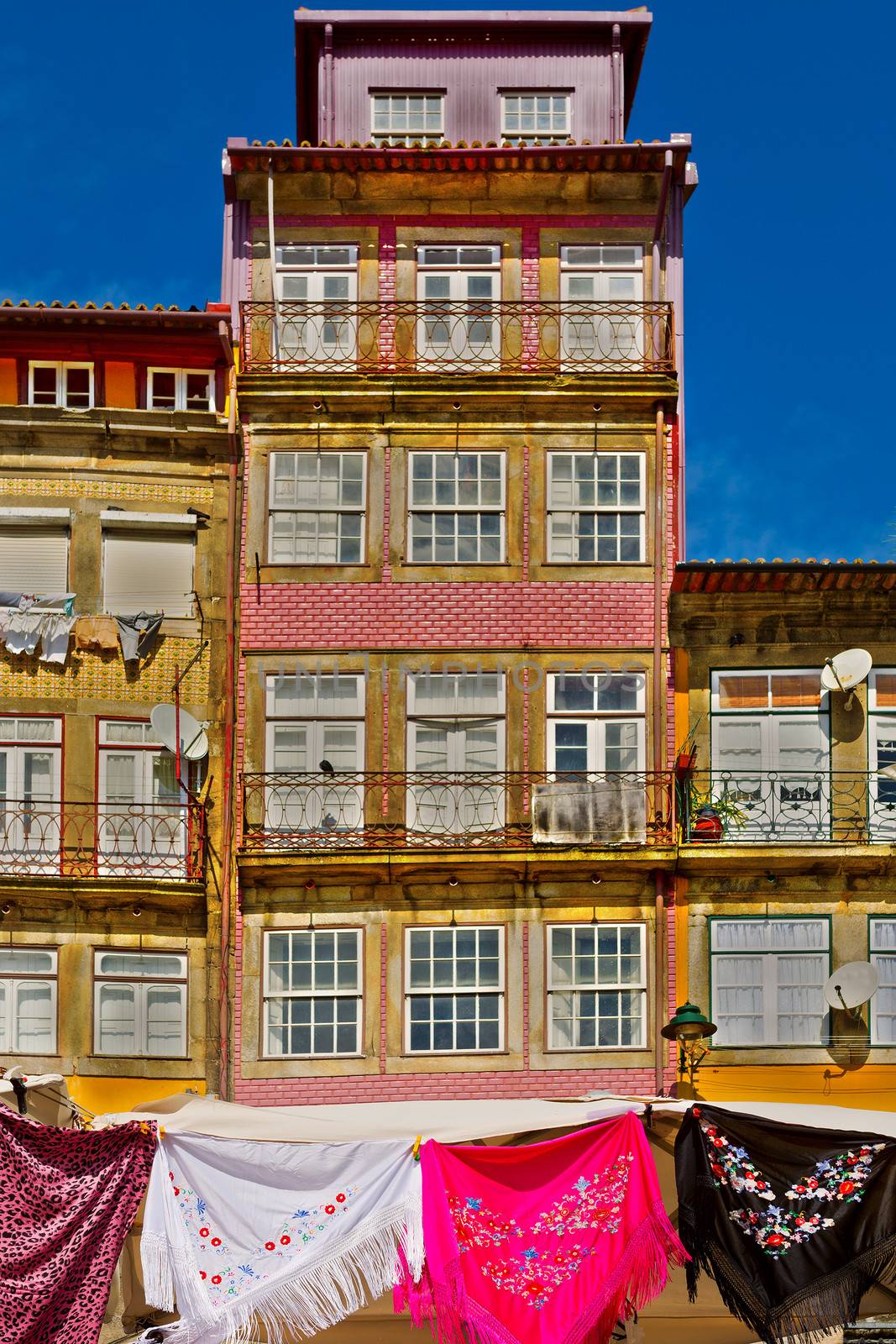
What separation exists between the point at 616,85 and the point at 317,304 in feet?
18.7

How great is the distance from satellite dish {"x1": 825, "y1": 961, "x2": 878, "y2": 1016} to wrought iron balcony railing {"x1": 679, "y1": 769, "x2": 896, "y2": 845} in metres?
1.50

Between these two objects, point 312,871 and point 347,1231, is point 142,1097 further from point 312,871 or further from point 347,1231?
point 347,1231

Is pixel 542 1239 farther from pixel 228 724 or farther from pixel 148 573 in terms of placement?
pixel 148 573

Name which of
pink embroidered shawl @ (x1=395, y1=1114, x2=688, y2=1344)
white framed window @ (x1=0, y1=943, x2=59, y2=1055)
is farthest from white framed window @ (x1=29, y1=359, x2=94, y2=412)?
pink embroidered shawl @ (x1=395, y1=1114, x2=688, y2=1344)

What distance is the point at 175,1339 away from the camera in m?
11.5

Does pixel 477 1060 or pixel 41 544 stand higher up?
pixel 41 544

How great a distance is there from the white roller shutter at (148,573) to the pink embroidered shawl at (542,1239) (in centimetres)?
1247

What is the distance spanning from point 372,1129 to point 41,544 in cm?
1287

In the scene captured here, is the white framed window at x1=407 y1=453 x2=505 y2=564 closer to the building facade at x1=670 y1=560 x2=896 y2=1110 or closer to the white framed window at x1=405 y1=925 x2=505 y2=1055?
the building facade at x1=670 y1=560 x2=896 y2=1110

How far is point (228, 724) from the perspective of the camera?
22.9m

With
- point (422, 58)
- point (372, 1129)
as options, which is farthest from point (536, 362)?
point (372, 1129)

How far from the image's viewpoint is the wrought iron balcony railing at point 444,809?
73.0 ft

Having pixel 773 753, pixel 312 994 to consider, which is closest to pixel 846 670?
pixel 773 753

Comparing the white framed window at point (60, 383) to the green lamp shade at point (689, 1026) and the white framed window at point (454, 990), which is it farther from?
the green lamp shade at point (689, 1026)
